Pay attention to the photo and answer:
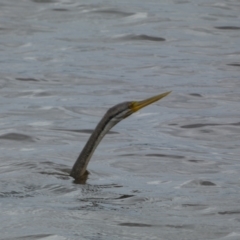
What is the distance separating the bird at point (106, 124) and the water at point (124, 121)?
14 centimetres

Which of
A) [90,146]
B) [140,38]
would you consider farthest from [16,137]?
[140,38]

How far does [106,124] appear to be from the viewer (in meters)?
9.09

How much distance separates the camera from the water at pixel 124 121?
297 inches

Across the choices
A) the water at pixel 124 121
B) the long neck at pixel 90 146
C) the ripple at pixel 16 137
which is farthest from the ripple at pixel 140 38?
the long neck at pixel 90 146

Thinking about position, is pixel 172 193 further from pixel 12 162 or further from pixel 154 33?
pixel 154 33

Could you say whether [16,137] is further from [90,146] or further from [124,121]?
[90,146]

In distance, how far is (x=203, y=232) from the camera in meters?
7.05

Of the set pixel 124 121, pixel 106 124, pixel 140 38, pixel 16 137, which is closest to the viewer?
pixel 106 124

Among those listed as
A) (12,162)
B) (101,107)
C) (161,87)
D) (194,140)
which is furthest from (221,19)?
(12,162)

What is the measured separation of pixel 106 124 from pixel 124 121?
2.89 metres

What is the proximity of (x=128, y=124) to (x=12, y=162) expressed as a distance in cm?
251

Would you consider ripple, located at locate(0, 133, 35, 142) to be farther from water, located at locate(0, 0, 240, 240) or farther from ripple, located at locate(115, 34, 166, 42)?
ripple, located at locate(115, 34, 166, 42)

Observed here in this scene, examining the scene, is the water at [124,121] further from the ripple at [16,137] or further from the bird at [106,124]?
the bird at [106,124]

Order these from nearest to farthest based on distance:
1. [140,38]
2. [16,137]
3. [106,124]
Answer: [106,124] < [16,137] < [140,38]
